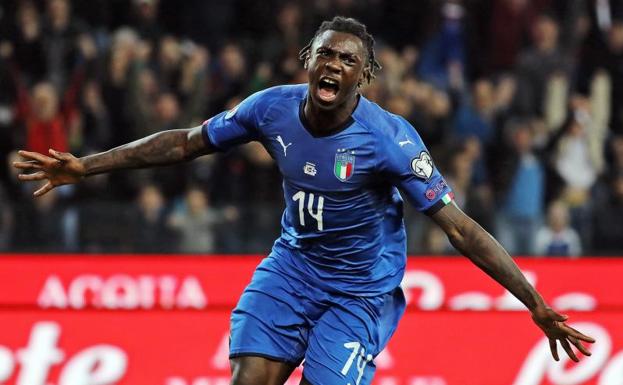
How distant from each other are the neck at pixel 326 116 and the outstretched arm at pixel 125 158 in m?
0.50

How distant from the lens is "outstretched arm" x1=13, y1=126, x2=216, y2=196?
5.29 m

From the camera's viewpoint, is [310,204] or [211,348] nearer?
[310,204]

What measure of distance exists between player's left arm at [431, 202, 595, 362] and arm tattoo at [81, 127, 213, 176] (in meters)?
1.15

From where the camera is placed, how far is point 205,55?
11711mm

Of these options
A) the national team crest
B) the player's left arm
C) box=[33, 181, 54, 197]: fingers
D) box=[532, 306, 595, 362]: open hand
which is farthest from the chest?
box=[33, 181, 54, 197]: fingers

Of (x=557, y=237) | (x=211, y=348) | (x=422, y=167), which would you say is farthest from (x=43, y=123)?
(x=422, y=167)

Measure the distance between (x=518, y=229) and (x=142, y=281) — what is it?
386 centimetres

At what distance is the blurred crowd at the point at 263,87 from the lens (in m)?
10.7

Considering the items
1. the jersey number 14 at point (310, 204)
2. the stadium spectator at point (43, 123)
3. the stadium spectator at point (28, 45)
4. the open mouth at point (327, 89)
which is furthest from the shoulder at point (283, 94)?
the stadium spectator at point (28, 45)

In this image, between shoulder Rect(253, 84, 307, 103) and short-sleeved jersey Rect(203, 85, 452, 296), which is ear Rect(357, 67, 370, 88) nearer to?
short-sleeved jersey Rect(203, 85, 452, 296)

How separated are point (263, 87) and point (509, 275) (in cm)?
645

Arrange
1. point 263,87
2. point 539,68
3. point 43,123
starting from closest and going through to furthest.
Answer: point 43,123, point 263,87, point 539,68

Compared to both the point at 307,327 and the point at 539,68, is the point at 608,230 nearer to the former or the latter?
the point at 539,68

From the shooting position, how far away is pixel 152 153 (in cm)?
543
